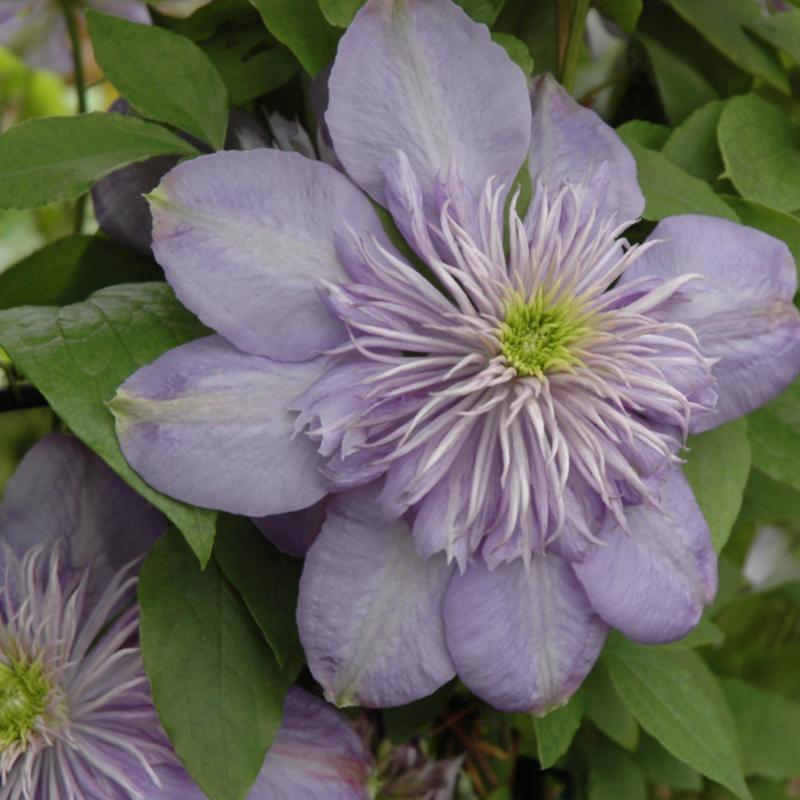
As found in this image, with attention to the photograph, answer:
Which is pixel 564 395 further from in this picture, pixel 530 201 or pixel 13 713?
pixel 13 713

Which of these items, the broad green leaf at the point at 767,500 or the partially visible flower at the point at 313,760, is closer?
the partially visible flower at the point at 313,760

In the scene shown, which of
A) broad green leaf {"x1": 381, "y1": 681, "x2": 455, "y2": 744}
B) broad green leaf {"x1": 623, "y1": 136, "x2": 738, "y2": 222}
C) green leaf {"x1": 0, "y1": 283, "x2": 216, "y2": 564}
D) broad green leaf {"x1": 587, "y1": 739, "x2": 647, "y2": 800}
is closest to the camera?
green leaf {"x1": 0, "y1": 283, "x2": 216, "y2": 564}

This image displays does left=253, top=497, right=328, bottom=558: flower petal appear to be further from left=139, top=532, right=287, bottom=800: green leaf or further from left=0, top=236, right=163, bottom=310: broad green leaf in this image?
left=0, top=236, right=163, bottom=310: broad green leaf

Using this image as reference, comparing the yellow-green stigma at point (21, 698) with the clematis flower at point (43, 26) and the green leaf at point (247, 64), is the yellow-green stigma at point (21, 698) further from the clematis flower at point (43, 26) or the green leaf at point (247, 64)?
the clematis flower at point (43, 26)

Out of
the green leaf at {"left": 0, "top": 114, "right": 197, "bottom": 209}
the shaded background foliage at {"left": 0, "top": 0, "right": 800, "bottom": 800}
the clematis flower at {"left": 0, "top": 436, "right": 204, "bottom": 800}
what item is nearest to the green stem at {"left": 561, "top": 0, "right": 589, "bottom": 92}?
the shaded background foliage at {"left": 0, "top": 0, "right": 800, "bottom": 800}

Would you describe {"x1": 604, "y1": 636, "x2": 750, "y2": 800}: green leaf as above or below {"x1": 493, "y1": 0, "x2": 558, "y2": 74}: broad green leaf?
below

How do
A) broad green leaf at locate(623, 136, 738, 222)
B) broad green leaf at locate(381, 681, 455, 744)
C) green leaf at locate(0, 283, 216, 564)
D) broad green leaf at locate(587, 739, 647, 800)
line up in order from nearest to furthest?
green leaf at locate(0, 283, 216, 564) < broad green leaf at locate(623, 136, 738, 222) < broad green leaf at locate(381, 681, 455, 744) < broad green leaf at locate(587, 739, 647, 800)

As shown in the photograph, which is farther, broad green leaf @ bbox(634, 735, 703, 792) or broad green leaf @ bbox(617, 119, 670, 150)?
broad green leaf @ bbox(634, 735, 703, 792)

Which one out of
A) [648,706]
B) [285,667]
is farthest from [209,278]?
[648,706]

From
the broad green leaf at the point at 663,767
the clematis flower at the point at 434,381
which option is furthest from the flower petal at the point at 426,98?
the broad green leaf at the point at 663,767
